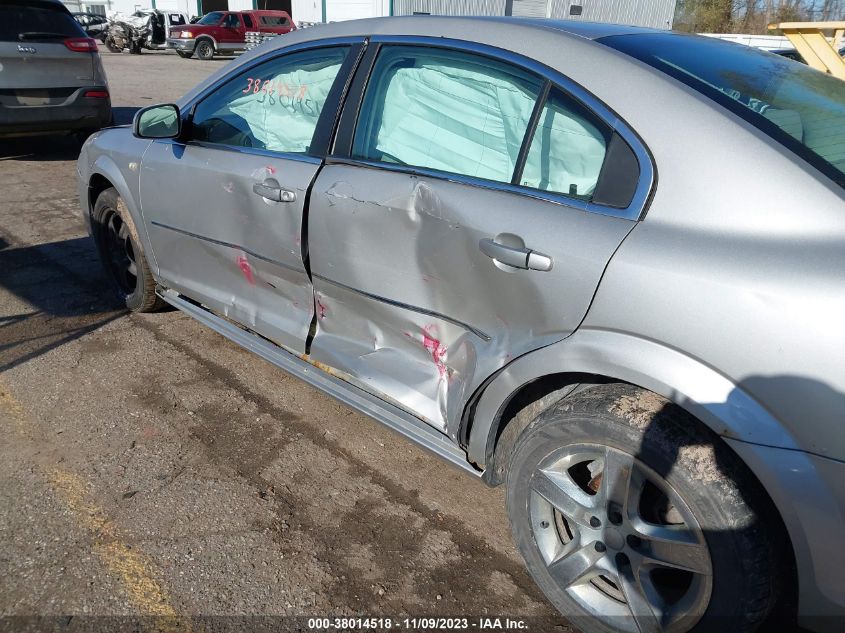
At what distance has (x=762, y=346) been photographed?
1.57 m

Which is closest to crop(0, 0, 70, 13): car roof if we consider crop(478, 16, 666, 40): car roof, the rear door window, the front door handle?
crop(478, 16, 666, 40): car roof

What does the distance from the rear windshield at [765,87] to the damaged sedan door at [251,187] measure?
1262 millimetres

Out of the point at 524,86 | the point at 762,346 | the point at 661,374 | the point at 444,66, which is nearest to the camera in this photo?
the point at 762,346

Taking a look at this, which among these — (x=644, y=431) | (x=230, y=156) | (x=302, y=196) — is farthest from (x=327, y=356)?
(x=644, y=431)

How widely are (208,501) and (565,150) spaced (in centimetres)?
190

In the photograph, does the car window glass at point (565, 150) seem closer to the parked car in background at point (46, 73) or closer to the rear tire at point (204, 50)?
the parked car in background at point (46, 73)

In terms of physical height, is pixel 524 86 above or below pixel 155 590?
above

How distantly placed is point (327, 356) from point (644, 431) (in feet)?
4.77

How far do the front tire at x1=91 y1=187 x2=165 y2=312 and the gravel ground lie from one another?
0.20 m

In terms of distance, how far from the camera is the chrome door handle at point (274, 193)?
271cm

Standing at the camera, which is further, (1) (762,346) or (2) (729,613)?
(2) (729,613)

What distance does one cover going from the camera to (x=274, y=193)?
9.05ft

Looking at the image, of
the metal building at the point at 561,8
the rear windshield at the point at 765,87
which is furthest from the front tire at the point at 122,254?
the metal building at the point at 561,8

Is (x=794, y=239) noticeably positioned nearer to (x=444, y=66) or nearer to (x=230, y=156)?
(x=444, y=66)
